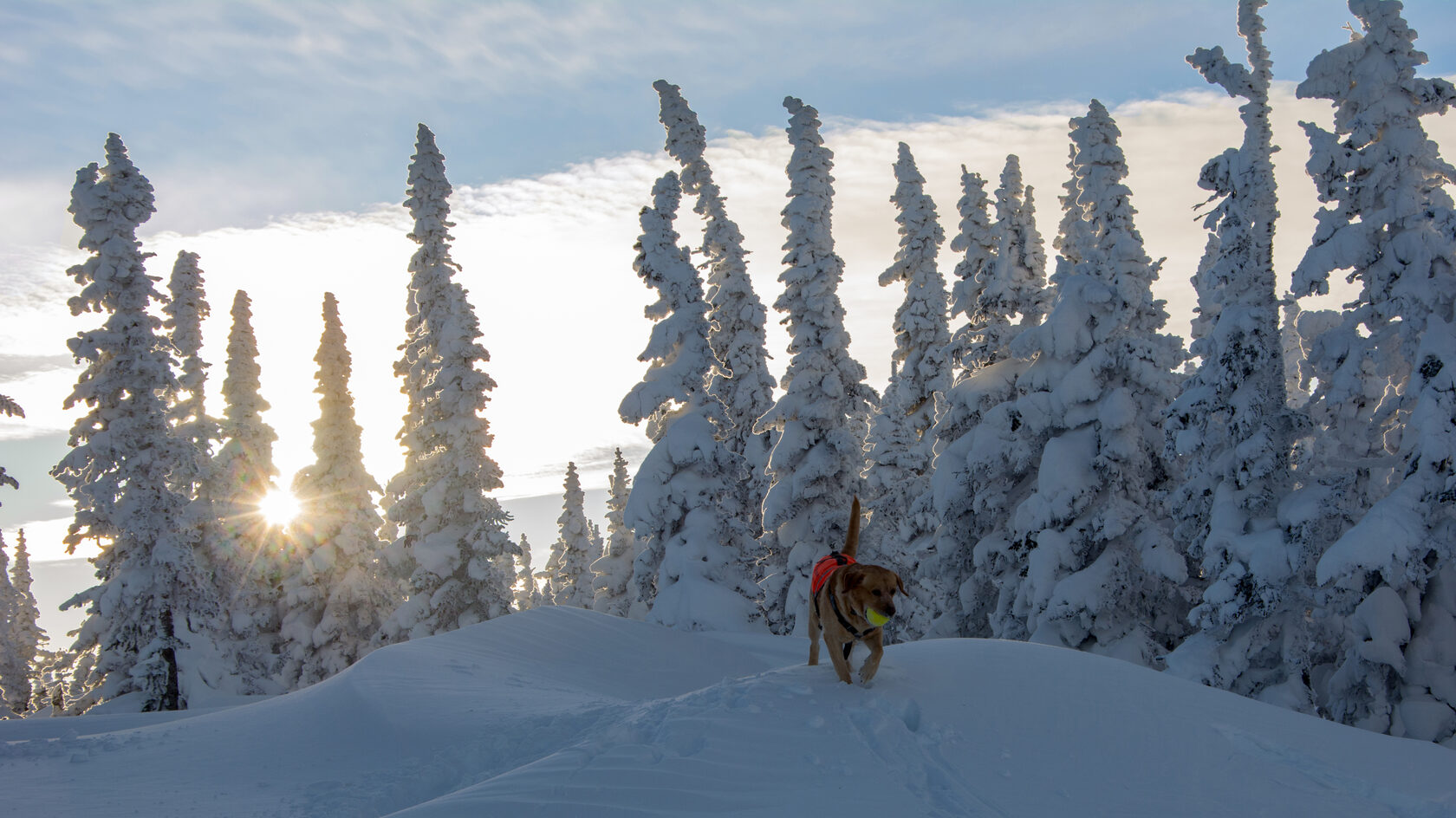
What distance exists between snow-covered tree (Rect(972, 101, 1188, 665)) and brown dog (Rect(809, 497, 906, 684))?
37.1 ft

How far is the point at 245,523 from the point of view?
31.2m

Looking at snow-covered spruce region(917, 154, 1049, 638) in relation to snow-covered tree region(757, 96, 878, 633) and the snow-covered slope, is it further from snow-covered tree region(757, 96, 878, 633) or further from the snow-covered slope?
the snow-covered slope

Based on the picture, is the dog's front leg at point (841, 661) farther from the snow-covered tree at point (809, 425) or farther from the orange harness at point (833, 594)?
the snow-covered tree at point (809, 425)

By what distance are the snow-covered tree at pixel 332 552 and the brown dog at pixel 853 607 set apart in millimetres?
26811

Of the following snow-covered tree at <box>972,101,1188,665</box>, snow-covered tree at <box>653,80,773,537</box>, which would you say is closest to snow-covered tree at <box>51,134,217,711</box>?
snow-covered tree at <box>653,80,773,537</box>

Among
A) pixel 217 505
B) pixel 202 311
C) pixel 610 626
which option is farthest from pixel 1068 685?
pixel 202 311

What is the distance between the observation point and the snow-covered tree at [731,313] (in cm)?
2780

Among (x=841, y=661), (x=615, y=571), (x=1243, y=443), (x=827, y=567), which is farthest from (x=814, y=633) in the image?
(x=615, y=571)

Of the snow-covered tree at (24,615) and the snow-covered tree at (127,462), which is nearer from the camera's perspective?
the snow-covered tree at (127,462)

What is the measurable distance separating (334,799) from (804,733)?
4.11 metres

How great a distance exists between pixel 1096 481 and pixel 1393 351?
5.80 m

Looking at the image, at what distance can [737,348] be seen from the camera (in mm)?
28109

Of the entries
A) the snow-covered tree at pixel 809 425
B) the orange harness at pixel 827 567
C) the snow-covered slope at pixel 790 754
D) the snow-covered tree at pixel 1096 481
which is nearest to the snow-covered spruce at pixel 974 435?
the snow-covered tree at pixel 1096 481

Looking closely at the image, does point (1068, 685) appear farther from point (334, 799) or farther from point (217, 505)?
point (217, 505)
